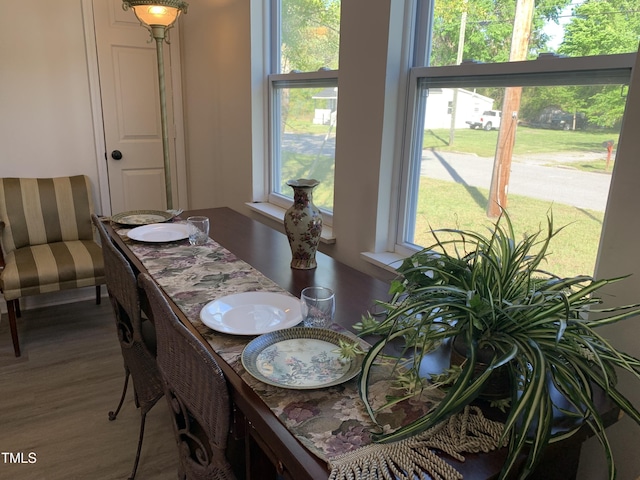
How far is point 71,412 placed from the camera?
2.18 meters

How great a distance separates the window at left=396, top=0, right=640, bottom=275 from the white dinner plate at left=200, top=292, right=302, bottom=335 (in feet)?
2.33

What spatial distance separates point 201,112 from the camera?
3.40 metres

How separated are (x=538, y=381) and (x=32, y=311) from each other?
10.7 ft

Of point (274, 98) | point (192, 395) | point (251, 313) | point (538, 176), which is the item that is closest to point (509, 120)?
point (538, 176)

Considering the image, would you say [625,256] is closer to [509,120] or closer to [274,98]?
[509,120]

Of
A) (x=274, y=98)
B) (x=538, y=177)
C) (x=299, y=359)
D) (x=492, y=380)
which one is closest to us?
(x=492, y=380)

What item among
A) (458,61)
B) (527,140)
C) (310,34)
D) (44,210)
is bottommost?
(44,210)

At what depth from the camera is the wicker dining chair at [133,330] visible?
1.54 m

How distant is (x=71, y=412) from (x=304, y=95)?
1871 mm

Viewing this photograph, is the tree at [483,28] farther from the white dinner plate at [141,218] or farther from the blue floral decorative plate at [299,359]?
the white dinner plate at [141,218]

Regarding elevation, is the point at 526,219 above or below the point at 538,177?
below

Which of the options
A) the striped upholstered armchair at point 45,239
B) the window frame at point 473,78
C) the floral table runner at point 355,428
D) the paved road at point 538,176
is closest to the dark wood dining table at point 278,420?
the floral table runner at point 355,428

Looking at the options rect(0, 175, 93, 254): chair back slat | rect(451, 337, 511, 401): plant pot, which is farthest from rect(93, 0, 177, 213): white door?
rect(451, 337, 511, 401): plant pot

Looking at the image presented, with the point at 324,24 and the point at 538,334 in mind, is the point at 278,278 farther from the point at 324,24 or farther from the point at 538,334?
the point at 324,24
